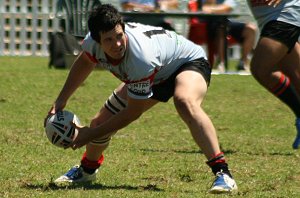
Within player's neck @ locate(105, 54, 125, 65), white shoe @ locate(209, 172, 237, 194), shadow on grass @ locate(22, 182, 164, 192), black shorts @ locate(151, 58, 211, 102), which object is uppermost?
player's neck @ locate(105, 54, 125, 65)

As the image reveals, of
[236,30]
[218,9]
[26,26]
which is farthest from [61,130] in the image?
[26,26]

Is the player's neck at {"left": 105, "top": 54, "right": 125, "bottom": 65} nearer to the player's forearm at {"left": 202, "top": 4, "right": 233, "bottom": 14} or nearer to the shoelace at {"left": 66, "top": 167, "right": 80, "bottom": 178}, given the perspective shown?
the shoelace at {"left": 66, "top": 167, "right": 80, "bottom": 178}

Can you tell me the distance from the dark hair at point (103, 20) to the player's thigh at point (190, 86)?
565 mm

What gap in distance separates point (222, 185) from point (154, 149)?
87.3 inches

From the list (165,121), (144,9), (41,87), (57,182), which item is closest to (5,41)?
Result: (144,9)

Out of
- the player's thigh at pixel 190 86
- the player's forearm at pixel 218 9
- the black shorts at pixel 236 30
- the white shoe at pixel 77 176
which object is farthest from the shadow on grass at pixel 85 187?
the black shorts at pixel 236 30

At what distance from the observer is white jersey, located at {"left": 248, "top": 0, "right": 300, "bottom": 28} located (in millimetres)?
7789

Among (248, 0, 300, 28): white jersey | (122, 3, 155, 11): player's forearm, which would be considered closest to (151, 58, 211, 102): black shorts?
(248, 0, 300, 28): white jersey

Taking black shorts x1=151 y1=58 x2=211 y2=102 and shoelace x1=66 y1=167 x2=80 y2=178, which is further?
shoelace x1=66 y1=167 x2=80 y2=178

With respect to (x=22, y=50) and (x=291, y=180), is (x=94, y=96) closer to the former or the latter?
(x=291, y=180)

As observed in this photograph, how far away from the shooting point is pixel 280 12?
25.6ft

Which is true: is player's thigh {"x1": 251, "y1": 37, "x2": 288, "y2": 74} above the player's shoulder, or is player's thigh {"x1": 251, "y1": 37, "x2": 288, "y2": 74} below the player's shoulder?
below

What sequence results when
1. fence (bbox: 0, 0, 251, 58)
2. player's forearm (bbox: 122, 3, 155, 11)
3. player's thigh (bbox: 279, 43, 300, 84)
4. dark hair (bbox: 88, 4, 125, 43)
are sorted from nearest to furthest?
dark hair (bbox: 88, 4, 125, 43) < player's thigh (bbox: 279, 43, 300, 84) < player's forearm (bbox: 122, 3, 155, 11) < fence (bbox: 0, 0, 251, 58)

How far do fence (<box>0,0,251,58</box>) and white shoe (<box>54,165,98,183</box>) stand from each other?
11.9 metres
